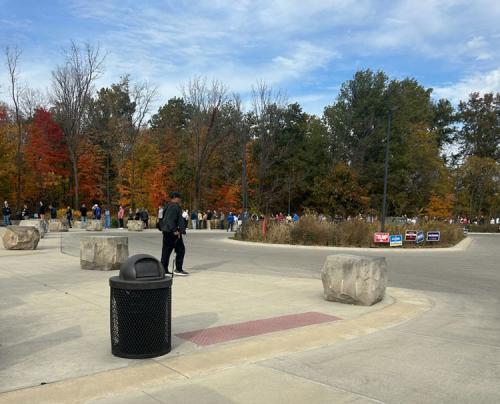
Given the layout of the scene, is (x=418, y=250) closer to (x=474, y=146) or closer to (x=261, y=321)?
(x=261, y=321)

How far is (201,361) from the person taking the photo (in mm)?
4973

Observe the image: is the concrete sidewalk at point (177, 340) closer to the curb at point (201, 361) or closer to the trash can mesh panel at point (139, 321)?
the curb at point (201, 361)

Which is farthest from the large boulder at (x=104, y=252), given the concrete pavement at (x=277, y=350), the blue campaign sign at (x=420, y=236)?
the blue campaign sign at (x=420, y=236)

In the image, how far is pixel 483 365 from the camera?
16.5 feet

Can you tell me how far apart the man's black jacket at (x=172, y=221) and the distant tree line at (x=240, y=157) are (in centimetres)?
3406

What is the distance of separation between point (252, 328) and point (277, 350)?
3.12 feet

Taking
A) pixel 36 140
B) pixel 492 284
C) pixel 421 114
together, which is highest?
pixel 421 114

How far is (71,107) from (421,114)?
50220 mm

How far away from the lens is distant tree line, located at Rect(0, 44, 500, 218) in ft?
158

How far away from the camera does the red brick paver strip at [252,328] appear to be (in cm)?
580

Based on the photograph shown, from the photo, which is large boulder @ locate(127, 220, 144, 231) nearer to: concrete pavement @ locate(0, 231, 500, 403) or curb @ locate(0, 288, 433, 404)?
concrete pavement @ locate(0, 231, 500, 403)

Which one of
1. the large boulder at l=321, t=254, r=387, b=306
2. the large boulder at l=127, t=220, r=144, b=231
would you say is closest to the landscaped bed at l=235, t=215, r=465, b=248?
the large boulder at l=127, t=220, r=144, b=231

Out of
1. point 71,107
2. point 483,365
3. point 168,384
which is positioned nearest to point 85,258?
point 168,384

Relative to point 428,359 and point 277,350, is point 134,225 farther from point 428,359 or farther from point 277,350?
point 428,359
